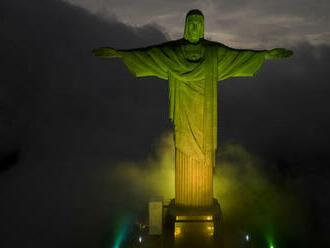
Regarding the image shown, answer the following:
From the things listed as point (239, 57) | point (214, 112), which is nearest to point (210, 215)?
point (214, 112)

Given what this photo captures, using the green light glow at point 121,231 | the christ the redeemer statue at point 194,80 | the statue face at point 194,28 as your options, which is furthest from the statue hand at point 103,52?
the green light glow at point 121,231

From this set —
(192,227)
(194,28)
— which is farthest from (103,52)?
(192,227)

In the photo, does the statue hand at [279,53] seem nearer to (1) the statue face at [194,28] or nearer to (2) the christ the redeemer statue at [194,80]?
(2) the christ the redeemer statue at [194,80]

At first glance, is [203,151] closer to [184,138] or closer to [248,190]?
[184,138]

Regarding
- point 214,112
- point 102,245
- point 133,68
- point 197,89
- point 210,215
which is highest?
point 133,68

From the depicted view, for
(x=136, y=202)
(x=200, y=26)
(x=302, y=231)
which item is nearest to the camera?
(x=200, y=26)

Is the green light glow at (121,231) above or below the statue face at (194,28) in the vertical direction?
below

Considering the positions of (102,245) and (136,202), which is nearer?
(102,245)

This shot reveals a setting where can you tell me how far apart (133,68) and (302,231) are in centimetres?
715

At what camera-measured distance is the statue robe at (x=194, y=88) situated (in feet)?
19.6

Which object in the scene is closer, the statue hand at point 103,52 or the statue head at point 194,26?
the statue hand at point 103,52

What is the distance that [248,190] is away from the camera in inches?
412

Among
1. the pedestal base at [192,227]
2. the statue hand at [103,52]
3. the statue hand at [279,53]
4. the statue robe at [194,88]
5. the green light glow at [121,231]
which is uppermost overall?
the statue hand at [279,53]

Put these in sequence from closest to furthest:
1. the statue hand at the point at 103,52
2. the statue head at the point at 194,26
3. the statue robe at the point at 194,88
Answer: the statue hand at the point at 103,52 < the statue head at the point at 194,26 < the statue robe at the point at 194,88
